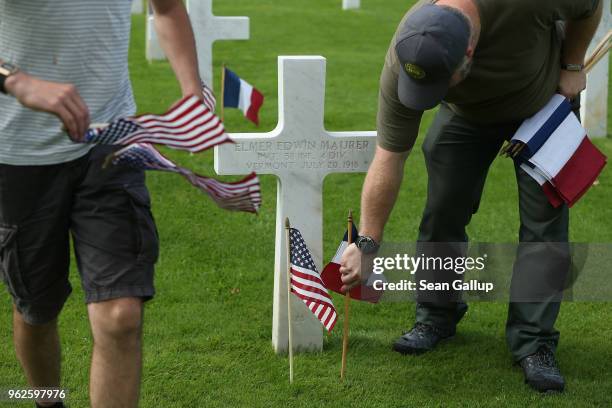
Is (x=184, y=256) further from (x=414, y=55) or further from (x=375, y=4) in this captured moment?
(x=375, y=4)

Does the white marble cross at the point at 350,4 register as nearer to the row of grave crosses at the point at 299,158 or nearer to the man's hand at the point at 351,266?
the row of grave crosses at the point at 299,158

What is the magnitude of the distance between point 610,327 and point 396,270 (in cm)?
112

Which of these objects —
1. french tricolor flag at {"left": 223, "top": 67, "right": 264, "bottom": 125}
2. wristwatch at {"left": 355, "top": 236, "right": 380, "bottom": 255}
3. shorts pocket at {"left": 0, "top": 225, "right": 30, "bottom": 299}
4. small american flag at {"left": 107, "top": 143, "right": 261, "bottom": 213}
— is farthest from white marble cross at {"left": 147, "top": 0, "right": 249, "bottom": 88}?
small american flag at {"left": 107, "top": 143, "right": 261, "bottom": 213}

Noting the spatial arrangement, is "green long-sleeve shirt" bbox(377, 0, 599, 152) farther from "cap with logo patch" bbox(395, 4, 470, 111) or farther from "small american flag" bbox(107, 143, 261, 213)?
"small american flag" bbox(107, 143, 261, 213)

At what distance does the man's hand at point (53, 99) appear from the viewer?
3.19 metres

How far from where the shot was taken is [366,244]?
4570 mm

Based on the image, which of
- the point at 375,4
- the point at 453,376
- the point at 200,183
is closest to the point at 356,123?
the point at 453,376

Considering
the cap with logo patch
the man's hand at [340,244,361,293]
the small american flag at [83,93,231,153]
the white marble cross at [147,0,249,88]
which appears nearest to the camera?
the small american flag at [83,93,231,153]

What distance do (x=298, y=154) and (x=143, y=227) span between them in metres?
1.42

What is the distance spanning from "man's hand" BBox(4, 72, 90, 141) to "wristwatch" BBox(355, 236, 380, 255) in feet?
5.33

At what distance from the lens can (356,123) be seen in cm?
1045

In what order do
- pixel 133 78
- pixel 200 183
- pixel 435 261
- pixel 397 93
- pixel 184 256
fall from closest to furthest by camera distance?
1. pixel 200 183
2. pixel 397 93
3. pixel 435 261
4. pixel 184 256
5. pixel 133 78

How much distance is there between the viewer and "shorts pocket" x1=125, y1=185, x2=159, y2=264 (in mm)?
3602

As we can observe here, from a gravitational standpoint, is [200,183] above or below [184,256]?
above
